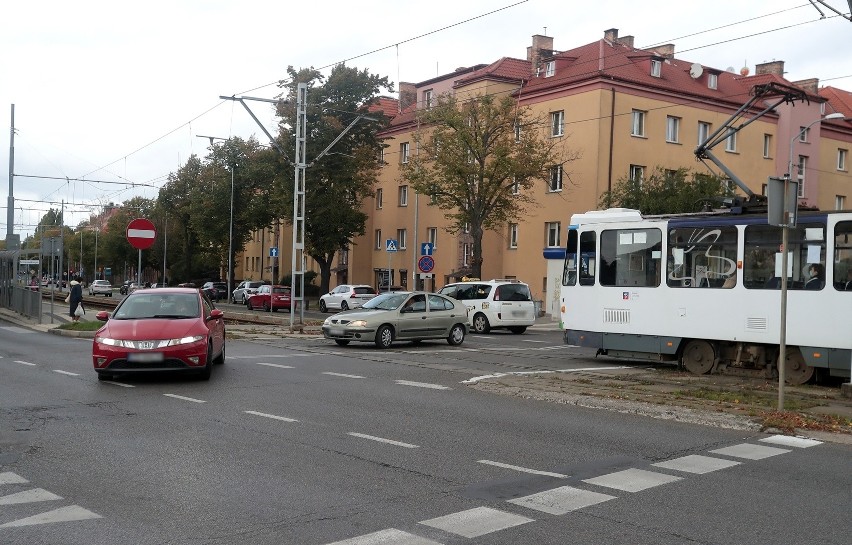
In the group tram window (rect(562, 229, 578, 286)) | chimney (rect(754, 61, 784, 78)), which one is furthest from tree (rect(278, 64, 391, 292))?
tram window (rect(562, 229, 578, 286))

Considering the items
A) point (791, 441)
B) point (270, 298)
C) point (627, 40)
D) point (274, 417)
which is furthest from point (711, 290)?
point (627, 40)

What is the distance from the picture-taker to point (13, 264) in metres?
38.2

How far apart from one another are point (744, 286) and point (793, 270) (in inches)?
37.2

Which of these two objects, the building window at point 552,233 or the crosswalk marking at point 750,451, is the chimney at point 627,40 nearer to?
the building window at point 552,233

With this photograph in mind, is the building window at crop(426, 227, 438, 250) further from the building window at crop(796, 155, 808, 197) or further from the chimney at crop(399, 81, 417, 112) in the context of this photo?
the building window at crop(796, 155, 808, 197)

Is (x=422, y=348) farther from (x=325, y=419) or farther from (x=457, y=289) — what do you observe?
(x=325, y=419)

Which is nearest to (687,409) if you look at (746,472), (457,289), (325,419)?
(746,472)

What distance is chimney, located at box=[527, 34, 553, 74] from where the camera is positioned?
48819mm

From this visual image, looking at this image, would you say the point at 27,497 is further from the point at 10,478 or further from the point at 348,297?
the point at 348,297

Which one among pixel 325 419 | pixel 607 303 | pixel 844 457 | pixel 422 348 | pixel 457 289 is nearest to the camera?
pixel 844 457

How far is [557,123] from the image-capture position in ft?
147

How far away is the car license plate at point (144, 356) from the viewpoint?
1301cm

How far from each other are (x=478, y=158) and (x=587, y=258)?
2074 cm

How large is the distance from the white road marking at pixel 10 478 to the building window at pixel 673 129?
42.7 metres
